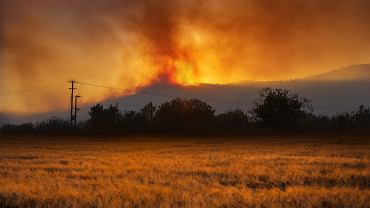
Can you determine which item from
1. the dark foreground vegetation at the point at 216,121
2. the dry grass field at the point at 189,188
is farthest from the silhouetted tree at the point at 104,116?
the dry grass field at the point at 189,188

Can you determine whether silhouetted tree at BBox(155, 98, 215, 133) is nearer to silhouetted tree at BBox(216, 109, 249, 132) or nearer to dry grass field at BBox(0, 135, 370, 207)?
silhouetted tree at BBox(216, 109, 249, 132)

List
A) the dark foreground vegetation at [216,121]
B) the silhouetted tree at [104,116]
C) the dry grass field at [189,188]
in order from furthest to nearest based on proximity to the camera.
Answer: the silhouetted tree at [104,116] → the dark foreground vegetation at [216,121] → the dry grass field at [189,188]

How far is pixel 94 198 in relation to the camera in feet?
52.5

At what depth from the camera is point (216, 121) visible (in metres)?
128

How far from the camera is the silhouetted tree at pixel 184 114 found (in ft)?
414

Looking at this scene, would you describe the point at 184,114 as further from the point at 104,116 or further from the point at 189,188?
the point at 189,188

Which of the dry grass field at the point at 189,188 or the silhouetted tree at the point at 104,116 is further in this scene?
the silhouetted tree at the point at 104,116

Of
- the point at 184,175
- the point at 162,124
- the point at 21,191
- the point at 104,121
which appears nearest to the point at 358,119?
the point at 162,124

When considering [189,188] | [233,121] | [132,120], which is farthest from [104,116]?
[189,188]

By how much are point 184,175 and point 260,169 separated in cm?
432

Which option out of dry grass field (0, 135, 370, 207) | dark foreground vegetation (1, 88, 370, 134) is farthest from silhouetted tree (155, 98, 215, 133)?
dry grass field (0, 135, 370, 207)

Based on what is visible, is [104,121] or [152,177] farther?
[104,121]

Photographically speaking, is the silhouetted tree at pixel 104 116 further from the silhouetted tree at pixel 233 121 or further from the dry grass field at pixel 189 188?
the dry grass field at pixel 189 188

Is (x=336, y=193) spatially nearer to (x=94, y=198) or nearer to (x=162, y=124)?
(x=94, y=198)
